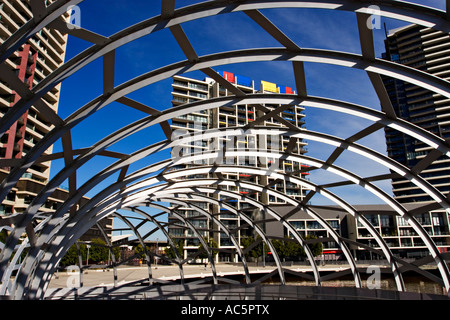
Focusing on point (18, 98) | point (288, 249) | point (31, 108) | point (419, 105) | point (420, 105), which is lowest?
point (288, 249)

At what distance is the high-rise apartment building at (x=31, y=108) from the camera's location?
187ft

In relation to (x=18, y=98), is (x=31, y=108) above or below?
above

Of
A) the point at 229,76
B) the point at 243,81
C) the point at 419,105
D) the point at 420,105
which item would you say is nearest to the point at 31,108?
the point at 229,76

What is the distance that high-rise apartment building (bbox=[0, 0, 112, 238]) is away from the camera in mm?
56938

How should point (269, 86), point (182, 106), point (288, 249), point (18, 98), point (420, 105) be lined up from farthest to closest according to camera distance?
point (420, 105)
point (269, 86)
point (288, 249)
point (18, 98)
point (182, 106)

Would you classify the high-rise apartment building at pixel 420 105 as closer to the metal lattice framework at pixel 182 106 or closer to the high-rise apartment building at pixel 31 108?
the metal lattice framework at pixel 182 106

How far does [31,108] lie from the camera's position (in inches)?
2510

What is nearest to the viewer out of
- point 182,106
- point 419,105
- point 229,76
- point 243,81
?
point 182,106

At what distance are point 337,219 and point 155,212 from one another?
64292 millimetres

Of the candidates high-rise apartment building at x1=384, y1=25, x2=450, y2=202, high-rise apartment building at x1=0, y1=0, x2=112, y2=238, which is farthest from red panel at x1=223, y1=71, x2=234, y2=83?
high-rise apartment building at x1=384, y1=25, x2=450, y2=202

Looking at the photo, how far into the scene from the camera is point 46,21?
7.60 m

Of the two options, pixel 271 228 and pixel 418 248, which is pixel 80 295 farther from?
pixel 418 248

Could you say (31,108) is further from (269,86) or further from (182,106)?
(269,86)
